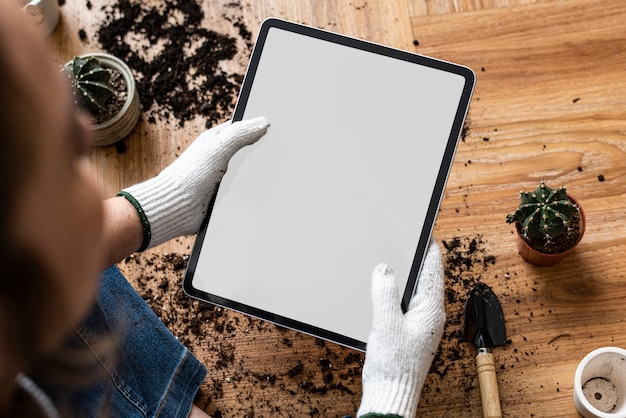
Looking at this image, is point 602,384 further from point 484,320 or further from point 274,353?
point 274,353

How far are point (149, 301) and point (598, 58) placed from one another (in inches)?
36.8

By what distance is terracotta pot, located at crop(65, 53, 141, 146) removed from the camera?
1.09 meters

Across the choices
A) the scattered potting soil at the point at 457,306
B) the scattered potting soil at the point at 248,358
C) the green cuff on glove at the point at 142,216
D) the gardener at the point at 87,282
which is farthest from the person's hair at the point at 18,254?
the scattered potting soil at the point at 457,306

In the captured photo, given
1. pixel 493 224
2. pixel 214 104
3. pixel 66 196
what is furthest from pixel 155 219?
pixel 493 224

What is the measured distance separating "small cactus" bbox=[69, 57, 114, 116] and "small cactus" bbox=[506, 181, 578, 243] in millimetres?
722

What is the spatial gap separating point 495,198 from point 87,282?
0.78 meters

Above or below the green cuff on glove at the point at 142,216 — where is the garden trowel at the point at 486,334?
below

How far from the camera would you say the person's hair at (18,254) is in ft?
1.36

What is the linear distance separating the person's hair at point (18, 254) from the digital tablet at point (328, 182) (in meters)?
0.47

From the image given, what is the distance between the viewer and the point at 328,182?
0.95 m

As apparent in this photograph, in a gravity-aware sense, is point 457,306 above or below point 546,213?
below

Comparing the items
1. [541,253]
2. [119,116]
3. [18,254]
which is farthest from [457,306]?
[18,254]

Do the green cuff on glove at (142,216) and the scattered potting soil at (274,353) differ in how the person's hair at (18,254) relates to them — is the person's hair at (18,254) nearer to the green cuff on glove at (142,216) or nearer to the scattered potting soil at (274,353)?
the green cuff on glove at (142,216)

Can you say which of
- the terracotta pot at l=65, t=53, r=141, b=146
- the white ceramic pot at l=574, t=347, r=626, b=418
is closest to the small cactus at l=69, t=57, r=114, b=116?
the terracotta pot at l=65, t=53, r=141, b=146
